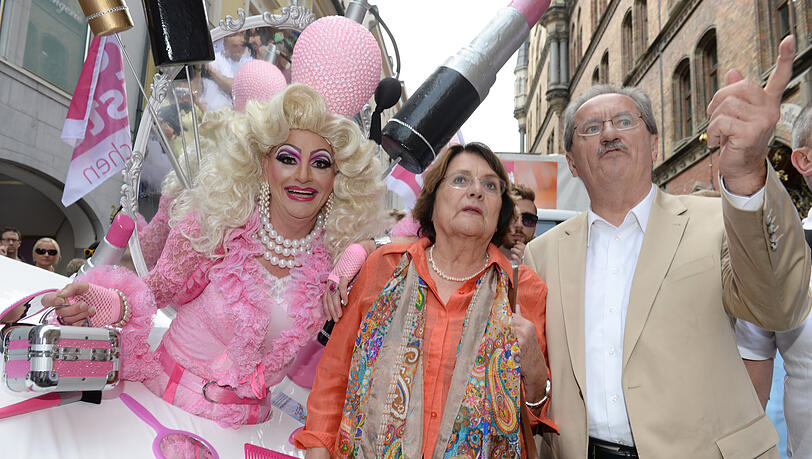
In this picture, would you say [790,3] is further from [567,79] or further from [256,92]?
[567,79]

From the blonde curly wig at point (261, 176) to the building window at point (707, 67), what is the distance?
1170 centimetres

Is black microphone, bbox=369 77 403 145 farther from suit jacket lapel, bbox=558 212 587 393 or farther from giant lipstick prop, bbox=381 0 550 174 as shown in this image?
suit jacket lapel, bbox=558 212 587 393

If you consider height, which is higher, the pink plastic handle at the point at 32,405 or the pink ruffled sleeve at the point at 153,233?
the pink ruffled sleeve at the point at 153,233

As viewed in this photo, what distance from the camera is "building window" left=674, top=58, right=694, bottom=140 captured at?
13039mm

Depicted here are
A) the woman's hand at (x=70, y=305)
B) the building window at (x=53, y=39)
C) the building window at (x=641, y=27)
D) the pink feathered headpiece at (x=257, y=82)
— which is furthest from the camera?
the building window at (x=641, y=27)

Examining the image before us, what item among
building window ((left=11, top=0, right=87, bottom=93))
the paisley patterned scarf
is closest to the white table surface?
the paisley patterned scarf

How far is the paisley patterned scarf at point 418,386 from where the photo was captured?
5.61 ft

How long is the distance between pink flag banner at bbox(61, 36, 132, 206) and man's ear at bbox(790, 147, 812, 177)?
331 centimetres

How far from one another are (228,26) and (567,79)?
27943 mm

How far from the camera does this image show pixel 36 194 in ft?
32.0

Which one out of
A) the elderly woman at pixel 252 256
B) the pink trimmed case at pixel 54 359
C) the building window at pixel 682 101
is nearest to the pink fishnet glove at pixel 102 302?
the pink trimmed case at pixel 54 359

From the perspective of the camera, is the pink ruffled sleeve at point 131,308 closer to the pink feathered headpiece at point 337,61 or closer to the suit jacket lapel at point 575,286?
the pink feathered headpiece at point 337,61

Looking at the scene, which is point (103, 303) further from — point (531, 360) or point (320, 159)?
point (531, 360)

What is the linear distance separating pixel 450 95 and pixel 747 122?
1151mm
